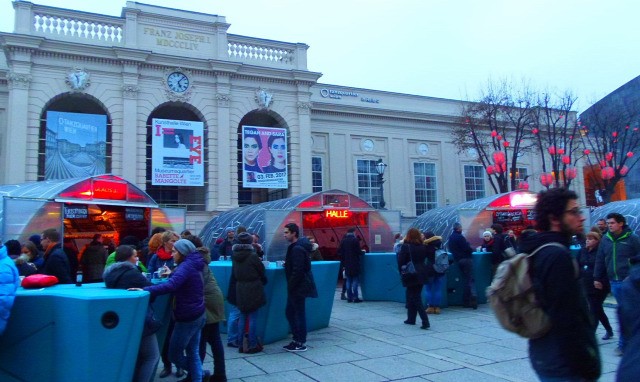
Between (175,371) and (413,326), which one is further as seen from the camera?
(413,326)

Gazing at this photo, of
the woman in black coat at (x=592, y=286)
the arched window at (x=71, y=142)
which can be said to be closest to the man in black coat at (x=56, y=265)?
the woman in black coat at (x=592, y=286)

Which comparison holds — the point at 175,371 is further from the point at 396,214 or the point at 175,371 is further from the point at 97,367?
the point at 396,214

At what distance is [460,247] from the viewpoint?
37.7ft

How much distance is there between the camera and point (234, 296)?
7391mm

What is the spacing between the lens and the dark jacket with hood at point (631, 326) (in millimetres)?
2287

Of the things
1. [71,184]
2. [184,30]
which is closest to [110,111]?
[184,30]

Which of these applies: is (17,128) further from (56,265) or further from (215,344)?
(215,344)

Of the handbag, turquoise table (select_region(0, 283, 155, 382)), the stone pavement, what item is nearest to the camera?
turquoise table (select_region(0, 283, 155, 382))

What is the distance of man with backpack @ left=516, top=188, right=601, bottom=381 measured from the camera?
8.78ft

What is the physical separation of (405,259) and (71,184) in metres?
9.10

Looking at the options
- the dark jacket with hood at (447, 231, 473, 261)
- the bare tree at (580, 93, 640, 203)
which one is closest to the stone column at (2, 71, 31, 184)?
the dark jacket with hood at (447, 231, 473, 261)

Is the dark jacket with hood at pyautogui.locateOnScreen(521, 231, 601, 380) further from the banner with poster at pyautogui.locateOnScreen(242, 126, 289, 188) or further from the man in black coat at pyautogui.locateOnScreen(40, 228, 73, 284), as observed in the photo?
the banner with poster at pyautogui.locateOnScreen(242, 126, 289, 188)

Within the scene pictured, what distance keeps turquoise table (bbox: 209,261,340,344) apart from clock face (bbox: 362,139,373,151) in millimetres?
21585

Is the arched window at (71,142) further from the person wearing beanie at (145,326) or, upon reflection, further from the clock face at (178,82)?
the person wearing beanie at (145,326)
